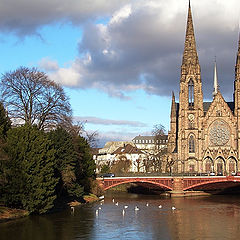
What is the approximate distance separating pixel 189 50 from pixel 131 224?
3319 inches

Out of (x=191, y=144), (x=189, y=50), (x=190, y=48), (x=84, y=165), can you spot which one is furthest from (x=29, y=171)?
(x=190, y=48)

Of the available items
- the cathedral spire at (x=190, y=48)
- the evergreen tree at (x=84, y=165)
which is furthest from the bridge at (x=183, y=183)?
the cathedral spire at (x=190, y=48)

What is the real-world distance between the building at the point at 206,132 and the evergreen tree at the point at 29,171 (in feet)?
229

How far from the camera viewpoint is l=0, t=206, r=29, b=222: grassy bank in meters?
54.7

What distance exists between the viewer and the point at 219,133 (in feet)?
409

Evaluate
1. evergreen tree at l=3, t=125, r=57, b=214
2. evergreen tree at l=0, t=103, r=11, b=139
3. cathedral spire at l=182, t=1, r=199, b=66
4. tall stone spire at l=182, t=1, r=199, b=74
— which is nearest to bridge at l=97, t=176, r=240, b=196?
evergreen tree at l=3, t=125, r=57, b=214

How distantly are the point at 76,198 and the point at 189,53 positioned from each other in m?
69.4

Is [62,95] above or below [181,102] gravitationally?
below

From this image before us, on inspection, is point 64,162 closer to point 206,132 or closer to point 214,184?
→ point 214,184

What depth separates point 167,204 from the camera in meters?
79.7

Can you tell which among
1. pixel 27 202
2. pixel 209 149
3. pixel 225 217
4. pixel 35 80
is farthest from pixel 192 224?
pixel 209 149

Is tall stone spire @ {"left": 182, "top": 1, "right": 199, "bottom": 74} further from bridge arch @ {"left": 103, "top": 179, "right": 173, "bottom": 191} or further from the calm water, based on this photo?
the calm water

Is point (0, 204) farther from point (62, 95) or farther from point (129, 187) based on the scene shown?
point (129, 187)

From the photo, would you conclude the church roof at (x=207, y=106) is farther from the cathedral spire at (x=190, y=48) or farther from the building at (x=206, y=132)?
the cathedral spire at (x=190, y=48)
